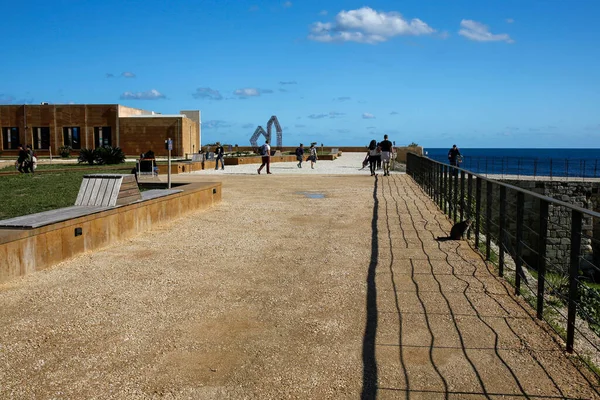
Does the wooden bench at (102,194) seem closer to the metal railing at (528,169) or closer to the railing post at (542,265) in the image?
the railing post at (542,265)

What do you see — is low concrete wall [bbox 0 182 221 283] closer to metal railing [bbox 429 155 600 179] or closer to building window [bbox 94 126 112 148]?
metal railing [bbox 429 155 600 179]

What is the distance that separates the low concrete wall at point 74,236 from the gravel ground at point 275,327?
0.74ft

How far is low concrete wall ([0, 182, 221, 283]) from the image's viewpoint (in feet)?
20.4

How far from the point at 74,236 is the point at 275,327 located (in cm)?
381

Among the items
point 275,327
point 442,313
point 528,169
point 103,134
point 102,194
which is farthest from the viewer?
point 103,134

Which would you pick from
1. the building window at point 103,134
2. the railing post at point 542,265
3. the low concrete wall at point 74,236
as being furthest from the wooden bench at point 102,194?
the building window at point 103,134

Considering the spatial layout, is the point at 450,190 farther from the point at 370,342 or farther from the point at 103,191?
the point at 370,342

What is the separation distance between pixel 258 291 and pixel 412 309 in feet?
5.32

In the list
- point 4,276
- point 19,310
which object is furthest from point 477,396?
point 4,276

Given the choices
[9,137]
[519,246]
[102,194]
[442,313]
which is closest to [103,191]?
[102,194]

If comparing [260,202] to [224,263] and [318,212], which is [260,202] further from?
[224,263]

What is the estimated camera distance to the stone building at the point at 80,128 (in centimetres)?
5197

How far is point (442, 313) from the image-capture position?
517 centimetres

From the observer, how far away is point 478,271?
686 cm
